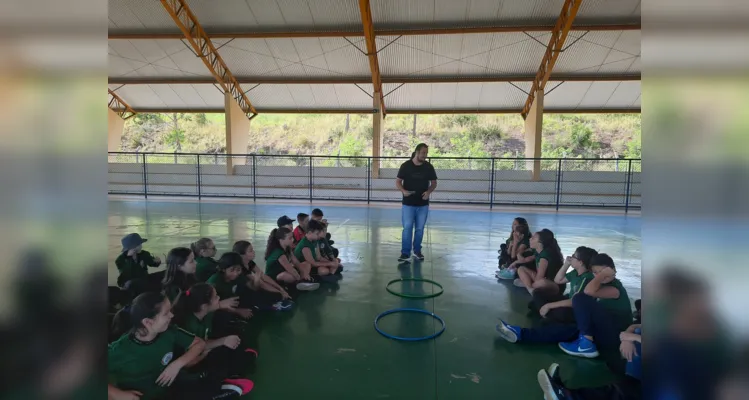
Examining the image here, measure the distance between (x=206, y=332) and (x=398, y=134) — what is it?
115 ft

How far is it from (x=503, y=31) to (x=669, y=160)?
14.5 m

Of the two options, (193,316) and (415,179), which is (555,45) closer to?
(415,179)

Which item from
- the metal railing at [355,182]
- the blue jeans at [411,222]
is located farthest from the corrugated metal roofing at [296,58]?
the blue jeans at [411,222]

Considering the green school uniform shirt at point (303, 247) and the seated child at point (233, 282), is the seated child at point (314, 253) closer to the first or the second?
the green school uniform shirt at point (303, 247)

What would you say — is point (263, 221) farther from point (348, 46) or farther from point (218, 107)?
point (218, 107)

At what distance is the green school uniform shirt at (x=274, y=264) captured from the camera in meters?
4.83

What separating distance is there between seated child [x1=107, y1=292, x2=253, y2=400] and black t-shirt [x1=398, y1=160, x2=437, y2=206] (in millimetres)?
3896

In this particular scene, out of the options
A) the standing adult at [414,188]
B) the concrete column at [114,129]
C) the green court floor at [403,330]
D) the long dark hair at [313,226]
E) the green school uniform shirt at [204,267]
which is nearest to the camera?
the green court floor at [403,330]

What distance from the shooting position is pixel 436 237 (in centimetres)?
829

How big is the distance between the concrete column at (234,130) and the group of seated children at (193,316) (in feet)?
45.7

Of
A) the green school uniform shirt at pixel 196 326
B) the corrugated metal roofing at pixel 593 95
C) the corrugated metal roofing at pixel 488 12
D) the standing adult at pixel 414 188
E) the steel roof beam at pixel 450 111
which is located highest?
the corrugated metal roofing at pixel 488 12

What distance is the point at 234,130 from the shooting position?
17984 millimetres

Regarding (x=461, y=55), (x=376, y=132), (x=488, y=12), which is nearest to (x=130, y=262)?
(x=488, y=12)

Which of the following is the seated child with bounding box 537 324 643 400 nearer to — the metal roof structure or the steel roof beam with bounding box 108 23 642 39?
the metal roof structure
